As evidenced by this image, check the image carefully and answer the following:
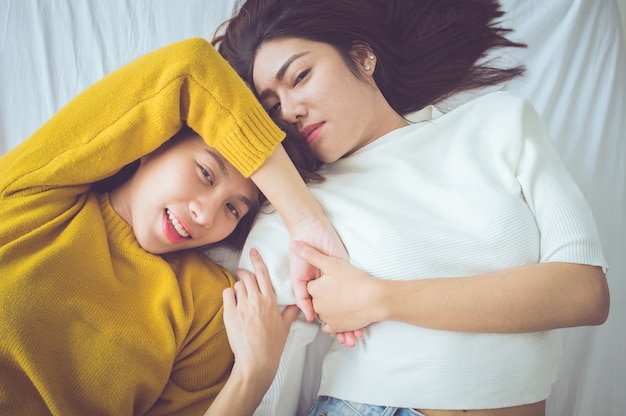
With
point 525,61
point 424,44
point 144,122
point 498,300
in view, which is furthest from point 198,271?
point 525,61

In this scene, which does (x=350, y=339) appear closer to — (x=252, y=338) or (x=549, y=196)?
(x=252, y=338)

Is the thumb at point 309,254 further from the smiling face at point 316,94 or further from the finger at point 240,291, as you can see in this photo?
the smiling face at point 316,94

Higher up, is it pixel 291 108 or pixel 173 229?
pixel 291 108

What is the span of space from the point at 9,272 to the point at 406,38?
121 cm

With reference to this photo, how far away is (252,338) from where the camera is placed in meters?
0.83

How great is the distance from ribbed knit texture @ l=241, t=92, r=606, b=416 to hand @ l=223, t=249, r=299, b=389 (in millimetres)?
33

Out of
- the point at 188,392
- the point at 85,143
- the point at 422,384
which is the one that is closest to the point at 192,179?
the point at 85,143

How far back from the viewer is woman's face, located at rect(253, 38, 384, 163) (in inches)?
39.7

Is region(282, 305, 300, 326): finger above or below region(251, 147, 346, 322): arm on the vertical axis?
below

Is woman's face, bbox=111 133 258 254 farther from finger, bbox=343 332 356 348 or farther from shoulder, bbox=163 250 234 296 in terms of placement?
finger, bbox=343 332 356 348

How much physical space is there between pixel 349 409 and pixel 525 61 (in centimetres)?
118

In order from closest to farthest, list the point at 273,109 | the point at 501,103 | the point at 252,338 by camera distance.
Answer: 1. the point at 252,338
2. the point at 501,103
3. the point at 273,109

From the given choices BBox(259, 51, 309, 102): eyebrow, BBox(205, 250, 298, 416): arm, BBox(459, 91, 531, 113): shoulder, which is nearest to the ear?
BBox(259, 51, 309, 102): eyebrow

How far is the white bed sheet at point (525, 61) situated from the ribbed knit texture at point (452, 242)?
435mm
